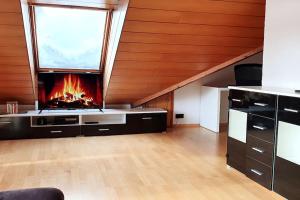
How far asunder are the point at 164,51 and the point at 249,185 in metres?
1.87

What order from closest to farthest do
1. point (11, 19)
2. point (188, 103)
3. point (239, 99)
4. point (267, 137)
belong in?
1. point (267, 137)
2. point (11, 19)
3. point (239, 99)
4. point (188, 103)

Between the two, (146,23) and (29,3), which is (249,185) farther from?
(29,3)

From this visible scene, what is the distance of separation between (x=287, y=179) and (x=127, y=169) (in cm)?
162

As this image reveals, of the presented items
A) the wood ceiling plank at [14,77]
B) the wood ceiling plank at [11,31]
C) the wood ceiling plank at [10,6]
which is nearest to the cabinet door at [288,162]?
the wood ceiling plank at [10,6]

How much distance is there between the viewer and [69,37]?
4.57 meters

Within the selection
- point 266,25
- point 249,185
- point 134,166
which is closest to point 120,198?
point 134,166

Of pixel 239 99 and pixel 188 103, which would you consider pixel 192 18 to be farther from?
pixel 188 103

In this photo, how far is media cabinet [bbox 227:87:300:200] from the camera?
248 cm

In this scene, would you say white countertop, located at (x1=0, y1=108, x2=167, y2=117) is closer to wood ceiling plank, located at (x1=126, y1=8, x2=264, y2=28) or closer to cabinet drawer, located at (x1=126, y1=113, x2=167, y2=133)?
cabinet drawer, located at (x1=126, y1=113, x2=167, y2=133)

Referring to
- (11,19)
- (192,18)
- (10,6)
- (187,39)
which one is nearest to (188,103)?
(187,39)

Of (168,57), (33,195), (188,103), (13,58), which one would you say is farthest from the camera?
(188,103)

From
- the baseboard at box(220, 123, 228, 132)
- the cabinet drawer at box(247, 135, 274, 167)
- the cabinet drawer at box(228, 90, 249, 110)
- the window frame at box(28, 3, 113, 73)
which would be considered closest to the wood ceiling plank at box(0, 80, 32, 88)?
the window frame at box(28, 3, 113, 73)

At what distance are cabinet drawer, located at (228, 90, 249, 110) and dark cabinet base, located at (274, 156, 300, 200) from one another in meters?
0.65

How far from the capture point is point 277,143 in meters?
2.66
